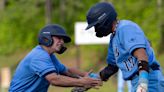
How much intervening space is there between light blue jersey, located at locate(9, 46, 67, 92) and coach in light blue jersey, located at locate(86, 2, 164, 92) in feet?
3.09

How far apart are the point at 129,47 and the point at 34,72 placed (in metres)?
1.71

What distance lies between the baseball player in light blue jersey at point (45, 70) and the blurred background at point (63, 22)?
41803 mm

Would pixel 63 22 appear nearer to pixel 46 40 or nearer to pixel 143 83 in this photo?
pixel 46 40

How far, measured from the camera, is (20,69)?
900 cm

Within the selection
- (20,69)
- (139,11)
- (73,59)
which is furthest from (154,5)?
(20,69)

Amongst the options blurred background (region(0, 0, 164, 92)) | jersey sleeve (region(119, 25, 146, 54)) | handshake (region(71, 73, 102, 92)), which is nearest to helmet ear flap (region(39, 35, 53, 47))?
handshake (region(71, 73, 102, 92))

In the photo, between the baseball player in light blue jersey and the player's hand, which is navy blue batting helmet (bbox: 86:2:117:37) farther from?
the player's hand

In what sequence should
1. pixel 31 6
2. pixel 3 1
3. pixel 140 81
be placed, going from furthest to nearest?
pixel 3 1
pixel 31 6
pixel 140 81

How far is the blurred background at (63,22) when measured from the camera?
52.8 metres

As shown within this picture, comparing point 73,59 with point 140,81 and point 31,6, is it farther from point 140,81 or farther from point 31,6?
point 140,81

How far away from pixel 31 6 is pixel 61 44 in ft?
174

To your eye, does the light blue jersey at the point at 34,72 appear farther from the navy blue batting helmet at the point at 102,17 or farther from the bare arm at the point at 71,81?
the navy blue batting helmet at the point at 102,17

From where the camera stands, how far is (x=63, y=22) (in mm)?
61562

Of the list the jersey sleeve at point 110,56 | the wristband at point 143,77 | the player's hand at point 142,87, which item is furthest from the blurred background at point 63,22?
the player's hand at point 142,87
